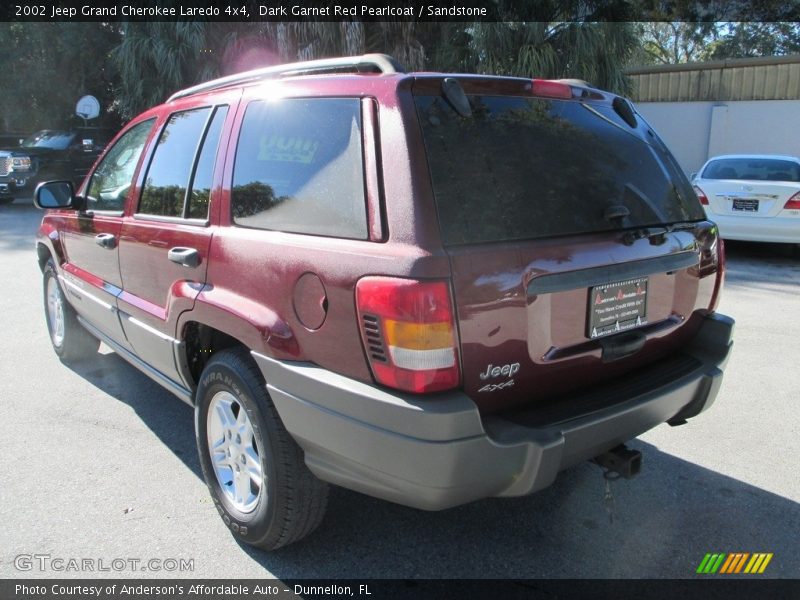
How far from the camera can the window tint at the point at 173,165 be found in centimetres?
320

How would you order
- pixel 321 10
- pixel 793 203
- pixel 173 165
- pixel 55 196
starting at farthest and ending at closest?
pixel 321 10 < pixel 793 203 < pixel 55 196 < pixel 173 165

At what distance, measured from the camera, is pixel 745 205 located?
8.78 meters

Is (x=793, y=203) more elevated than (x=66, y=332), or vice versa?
(x=793, y=203)

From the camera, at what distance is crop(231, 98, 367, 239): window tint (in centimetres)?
234

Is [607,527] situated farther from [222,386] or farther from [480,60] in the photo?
[480,60]

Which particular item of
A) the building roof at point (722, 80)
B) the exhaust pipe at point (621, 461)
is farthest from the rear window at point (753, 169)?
the exhaust pipe at point (621, 461)

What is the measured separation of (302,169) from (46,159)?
15.6m

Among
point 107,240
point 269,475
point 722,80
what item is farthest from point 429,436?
point 722,80

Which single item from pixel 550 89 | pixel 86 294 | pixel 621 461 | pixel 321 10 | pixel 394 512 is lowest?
pixel 394 512

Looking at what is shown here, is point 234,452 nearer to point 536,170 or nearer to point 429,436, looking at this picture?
point 429,436

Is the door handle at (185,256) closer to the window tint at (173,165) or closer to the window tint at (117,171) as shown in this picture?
the window tint at (173,165)

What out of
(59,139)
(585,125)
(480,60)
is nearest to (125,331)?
(585,125)

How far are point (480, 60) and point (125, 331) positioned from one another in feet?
37.4

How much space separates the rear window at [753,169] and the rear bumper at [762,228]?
3.06 ft
